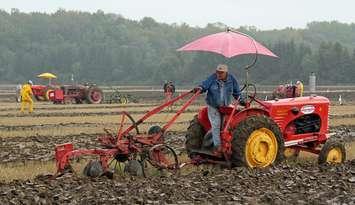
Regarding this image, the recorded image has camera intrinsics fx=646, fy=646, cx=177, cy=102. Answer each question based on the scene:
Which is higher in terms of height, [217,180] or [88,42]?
[88,42]

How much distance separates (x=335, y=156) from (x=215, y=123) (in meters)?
2.46

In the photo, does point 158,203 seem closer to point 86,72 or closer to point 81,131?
point 81,131

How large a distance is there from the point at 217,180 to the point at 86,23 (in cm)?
15120

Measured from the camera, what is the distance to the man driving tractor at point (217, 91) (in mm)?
10250

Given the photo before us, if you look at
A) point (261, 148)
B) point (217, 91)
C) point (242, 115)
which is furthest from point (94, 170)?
point (261, 148)

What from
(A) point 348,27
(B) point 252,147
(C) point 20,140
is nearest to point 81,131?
(C) point 20,140

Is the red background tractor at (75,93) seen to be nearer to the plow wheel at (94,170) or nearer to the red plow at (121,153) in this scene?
the red plow at (121,153)

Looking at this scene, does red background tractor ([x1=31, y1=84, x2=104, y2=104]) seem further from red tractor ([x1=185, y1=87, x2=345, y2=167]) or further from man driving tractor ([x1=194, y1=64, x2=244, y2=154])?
man driving tractor ([x1=194, y1=64, x2=244, y2=154])

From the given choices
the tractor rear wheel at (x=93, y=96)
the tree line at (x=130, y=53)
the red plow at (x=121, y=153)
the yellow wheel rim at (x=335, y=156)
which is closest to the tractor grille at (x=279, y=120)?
the yellow wheel rim at (x=335, y=156)

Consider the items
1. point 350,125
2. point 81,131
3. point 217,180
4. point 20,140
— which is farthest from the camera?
point 350,125

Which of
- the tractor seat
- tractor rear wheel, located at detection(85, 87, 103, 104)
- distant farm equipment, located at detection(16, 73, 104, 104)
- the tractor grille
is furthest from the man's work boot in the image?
tractor rear wheel, located at detection(85, 87, 103, 104)

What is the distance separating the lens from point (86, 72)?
11819cm

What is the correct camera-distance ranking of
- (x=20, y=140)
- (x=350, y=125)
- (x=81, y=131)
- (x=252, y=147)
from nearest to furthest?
(x=252, y=147) → (x=20, y=140) → (x=81, y=131) → (x=350, y=125)

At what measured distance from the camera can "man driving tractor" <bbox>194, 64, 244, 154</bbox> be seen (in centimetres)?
1025
